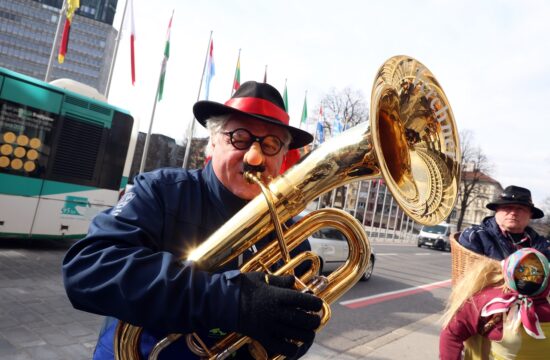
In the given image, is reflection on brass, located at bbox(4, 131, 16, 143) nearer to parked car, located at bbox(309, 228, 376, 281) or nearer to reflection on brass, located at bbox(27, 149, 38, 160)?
reflection on brass, located at bbox(27, 149, 38, 160)

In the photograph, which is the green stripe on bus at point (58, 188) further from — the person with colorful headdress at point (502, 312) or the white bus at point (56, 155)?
the person with colorful headdress at point (502, 312)

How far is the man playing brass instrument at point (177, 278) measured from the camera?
107 cm

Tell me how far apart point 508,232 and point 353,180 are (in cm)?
233

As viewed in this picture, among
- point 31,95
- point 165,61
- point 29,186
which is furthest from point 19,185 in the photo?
point 165,61

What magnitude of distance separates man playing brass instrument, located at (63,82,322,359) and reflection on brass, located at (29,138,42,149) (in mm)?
6763

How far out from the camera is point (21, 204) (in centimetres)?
688

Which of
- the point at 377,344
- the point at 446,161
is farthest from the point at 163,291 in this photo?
the point at 377,344

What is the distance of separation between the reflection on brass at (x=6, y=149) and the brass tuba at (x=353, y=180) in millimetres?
6835

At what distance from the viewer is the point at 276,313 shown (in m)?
1.11

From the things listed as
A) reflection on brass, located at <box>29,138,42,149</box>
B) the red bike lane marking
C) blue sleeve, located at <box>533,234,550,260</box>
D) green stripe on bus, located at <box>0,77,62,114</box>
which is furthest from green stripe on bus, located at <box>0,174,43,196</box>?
blue sleeve, located at <box>533,234,550,260</box>

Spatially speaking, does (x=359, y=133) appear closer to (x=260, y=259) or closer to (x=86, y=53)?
(x=260, y=259)

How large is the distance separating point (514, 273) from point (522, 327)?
0.34 meters

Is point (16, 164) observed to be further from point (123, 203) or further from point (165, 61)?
point (165, 61)

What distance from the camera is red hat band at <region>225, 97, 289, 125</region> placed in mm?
1636
